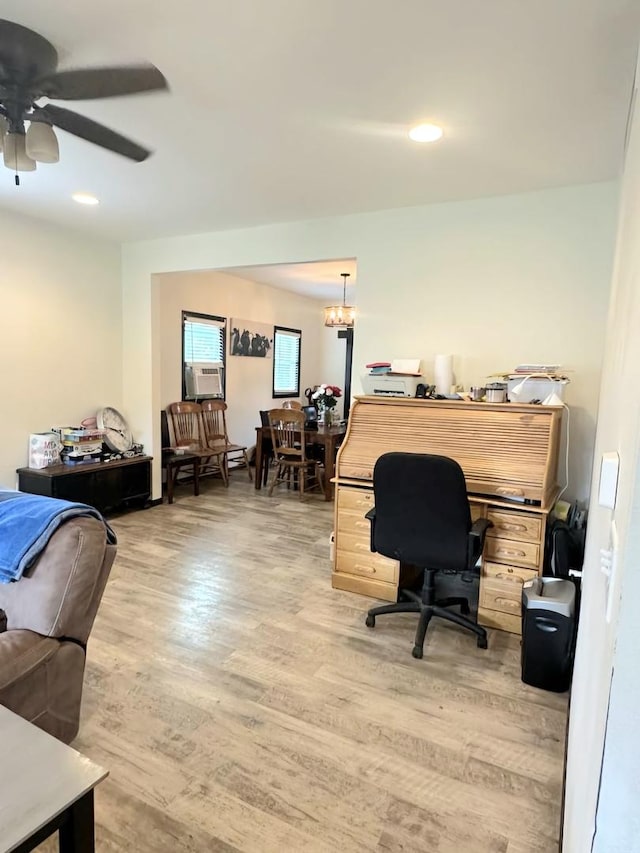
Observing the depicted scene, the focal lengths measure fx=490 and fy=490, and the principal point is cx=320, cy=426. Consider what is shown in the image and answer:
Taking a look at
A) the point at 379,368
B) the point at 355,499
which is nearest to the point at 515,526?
the point at 355,499

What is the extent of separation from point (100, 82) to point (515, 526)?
2.65 m

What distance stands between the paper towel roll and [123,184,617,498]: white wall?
0.43 feet

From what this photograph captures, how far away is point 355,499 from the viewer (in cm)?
306

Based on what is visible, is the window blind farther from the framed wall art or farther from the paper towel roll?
the paper towel roll

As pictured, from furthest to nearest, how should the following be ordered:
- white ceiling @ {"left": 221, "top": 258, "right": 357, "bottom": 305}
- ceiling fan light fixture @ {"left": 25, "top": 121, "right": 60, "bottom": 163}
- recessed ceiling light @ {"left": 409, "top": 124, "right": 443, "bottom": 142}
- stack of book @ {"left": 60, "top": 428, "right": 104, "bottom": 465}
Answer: white ceiling @ {"left": 221, "top": 258, "right": 357, "bottom": 305} < stack of book @ {"left": 60, "top": 428, "right": 104, "bottom": 465} < recessed ceiling light @ {"left": 409, "top": 124, "right": 443, "bottom": 142} < ceiling fan light fixture @ {"left": 25, "top": 121, "right": 60, "bottom": 163}

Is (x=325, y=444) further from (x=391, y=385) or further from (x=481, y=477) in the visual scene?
(x=481, y=477)

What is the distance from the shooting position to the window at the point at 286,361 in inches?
290

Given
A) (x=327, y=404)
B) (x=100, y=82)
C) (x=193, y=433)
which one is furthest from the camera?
(x=327, y=404)

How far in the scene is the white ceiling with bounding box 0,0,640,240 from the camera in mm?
1575

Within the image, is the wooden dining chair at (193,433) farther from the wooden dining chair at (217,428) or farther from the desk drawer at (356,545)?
the desk drawer at (356,545)

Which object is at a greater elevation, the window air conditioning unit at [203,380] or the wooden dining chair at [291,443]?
the window air conditioning unit at [203,380]

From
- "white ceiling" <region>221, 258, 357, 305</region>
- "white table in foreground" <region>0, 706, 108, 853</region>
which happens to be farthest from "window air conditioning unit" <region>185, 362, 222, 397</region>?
"white table in foreground" <region>0, 706, 108, 853</region>

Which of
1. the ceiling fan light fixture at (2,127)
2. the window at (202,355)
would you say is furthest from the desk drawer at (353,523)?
the window at (202,355)

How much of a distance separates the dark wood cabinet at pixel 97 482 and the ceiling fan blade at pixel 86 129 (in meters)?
2.65
